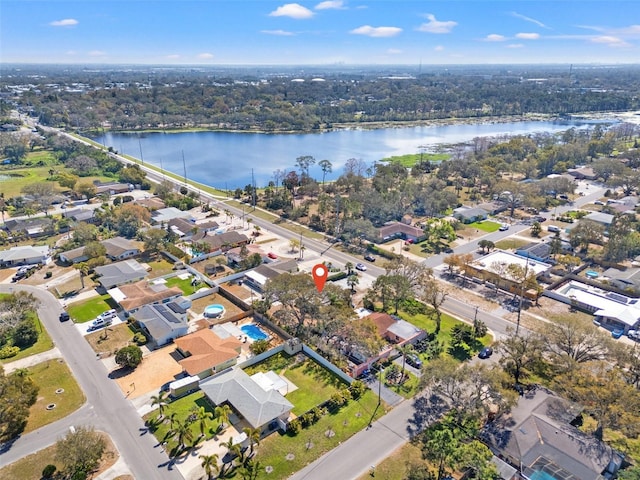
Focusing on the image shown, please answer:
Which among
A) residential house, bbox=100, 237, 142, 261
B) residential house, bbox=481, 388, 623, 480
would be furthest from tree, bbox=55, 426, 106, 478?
residential house, bbox=100, 237, 142, 261

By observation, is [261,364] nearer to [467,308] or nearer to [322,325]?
[322,325]

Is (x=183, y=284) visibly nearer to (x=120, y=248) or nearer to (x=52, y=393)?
(x=120, y=248)

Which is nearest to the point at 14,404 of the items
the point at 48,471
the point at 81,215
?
the point at 48,471

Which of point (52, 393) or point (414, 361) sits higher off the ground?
point (414, 361)

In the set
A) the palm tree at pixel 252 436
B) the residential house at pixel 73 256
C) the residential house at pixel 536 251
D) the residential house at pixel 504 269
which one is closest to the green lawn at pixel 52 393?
the palm tree at pixel 252 436

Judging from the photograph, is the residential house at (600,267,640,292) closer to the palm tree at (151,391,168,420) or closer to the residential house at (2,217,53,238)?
the palm tree at (151,391,168,420)

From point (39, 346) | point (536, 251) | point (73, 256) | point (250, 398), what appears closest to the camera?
point (250, 398)

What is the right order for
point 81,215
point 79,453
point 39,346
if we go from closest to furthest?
point 79,453 → point 39,346 → point 81,215
